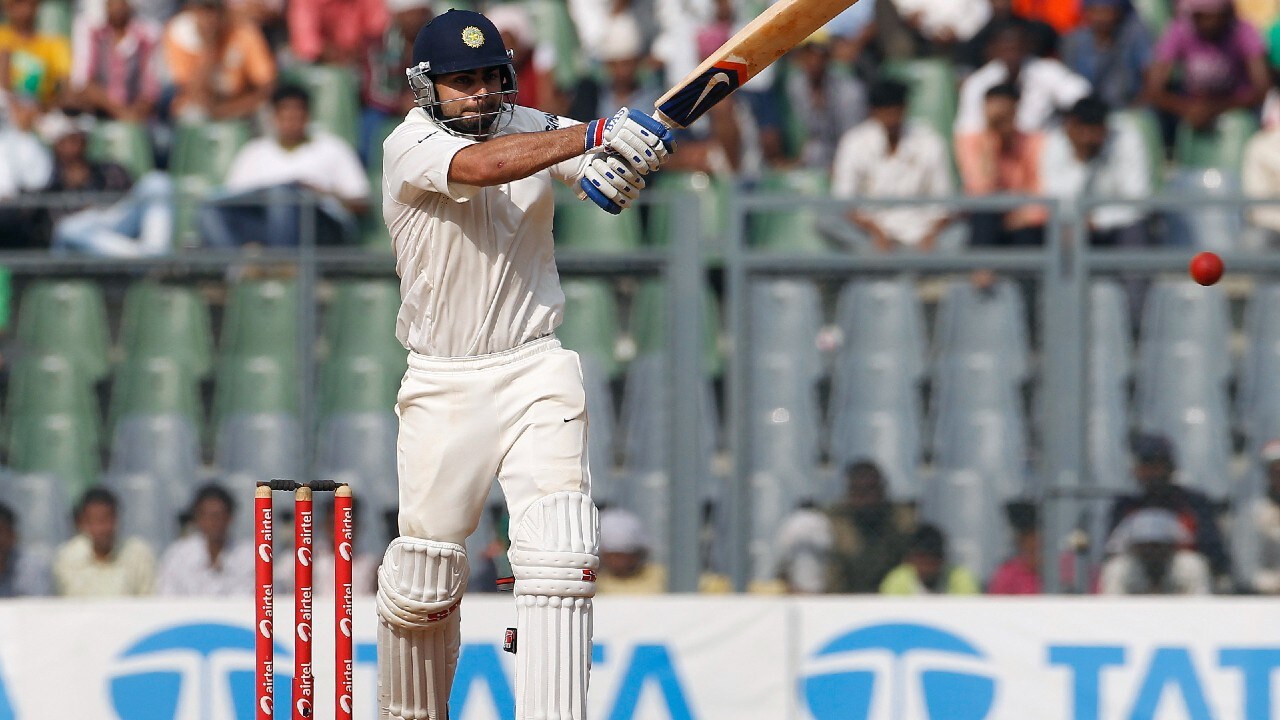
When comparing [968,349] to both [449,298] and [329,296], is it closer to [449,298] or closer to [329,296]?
[329,296]

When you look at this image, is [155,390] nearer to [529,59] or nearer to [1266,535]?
[529,59]

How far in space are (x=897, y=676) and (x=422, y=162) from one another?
2.98m

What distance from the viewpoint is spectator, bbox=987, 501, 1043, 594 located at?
750cm

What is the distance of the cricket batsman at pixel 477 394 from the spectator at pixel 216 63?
5.25 meters

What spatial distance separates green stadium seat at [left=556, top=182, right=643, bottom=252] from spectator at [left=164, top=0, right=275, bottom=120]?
2.54 metres

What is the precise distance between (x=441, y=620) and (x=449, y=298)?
2.93ft

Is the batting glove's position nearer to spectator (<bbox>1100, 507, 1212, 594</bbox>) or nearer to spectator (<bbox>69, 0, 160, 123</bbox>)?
spectator (<bbox>1100, 507, 1212, 594</bbox>)

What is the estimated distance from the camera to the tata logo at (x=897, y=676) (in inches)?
261

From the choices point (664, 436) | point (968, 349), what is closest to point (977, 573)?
point (968, 349)

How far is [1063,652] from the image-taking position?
6.66m

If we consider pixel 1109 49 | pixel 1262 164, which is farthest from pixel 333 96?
pixel 1262 164

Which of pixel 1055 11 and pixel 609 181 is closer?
pixel 609 181

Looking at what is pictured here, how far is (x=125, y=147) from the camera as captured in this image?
31.7ft

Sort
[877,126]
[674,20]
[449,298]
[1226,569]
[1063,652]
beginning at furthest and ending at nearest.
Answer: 1. [674,20]
2. [877,126]
3. [1226,569]
4. [1063,652]
5. [449,298]
